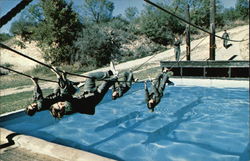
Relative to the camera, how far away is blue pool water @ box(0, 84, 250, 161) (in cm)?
899

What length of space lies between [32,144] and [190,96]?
36.3ft

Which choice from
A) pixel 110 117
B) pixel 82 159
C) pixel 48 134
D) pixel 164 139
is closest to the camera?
pixel 82 159

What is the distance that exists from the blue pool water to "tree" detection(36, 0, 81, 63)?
19302 millimetres

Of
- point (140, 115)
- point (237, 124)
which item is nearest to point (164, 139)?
point (140, 115)

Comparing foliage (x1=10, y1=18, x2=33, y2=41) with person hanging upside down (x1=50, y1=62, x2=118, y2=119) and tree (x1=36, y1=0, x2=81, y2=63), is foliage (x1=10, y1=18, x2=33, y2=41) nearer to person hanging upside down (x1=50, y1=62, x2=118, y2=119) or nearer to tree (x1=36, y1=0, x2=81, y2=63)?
tree (x1=36, y1=0, x2=81, y2=63)

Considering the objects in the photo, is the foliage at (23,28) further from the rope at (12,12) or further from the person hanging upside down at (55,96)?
→ the rope at (12,12)

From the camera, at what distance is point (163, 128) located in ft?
37.0

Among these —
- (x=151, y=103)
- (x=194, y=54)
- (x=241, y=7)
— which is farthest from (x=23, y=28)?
(x=241, y=7)

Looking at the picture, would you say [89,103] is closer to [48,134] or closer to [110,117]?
[48,134]

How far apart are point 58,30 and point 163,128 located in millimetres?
26342

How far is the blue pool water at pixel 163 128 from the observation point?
8986mm

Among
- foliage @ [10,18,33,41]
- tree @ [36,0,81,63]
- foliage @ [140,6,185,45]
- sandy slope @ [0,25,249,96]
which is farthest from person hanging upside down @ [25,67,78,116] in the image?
foliage @ [10,18,33,41]

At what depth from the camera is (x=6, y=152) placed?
693 cm

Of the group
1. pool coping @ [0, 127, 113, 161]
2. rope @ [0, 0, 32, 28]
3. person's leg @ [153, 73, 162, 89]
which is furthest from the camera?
person's leg @ [153, 73, 162, 89]
